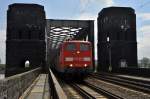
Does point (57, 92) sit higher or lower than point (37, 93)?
higher

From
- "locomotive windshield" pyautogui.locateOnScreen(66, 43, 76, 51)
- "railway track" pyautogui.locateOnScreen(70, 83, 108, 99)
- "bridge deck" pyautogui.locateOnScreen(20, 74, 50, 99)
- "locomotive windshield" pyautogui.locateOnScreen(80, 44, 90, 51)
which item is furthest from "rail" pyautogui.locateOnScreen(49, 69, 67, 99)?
"locomotive windshield" pyautogui.locateOnScreen(80, 44, 90, 51)

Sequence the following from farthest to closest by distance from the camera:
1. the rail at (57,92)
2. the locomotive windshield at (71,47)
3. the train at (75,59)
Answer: the locomotive windshield at (71,47)
the train at (75,59)
the rail at (57,92)

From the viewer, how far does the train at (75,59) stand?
2875 centimetres

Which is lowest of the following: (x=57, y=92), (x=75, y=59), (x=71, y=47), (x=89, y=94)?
(x=89, y=94)

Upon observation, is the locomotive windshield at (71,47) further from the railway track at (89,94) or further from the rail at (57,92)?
the rail at (57,92)

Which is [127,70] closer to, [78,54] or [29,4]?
[78,54]

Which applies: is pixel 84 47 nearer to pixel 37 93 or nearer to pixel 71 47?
pixel 71 47

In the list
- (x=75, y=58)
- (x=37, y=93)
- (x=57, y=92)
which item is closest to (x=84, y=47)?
(x=75, y=58)

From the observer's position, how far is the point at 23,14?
6706 centimetres

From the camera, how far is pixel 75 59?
29078 millimetres

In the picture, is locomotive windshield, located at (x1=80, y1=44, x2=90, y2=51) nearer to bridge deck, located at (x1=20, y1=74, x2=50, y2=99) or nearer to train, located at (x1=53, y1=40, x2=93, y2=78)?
train, located at (x1=53, y1=40, x2=93, y2=78)

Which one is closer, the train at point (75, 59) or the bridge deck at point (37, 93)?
the bridge deck at point (37, 93)

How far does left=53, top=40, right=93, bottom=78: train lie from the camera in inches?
1132

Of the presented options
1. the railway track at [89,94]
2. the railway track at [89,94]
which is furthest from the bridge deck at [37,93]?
the railway track at [89,94]
